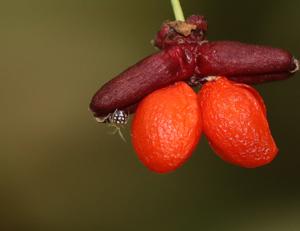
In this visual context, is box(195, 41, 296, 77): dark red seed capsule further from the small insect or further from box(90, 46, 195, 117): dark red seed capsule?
the small insect

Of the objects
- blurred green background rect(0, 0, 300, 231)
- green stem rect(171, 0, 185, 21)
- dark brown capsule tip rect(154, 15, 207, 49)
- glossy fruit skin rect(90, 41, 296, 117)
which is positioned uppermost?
green stem rect(171, 0, 185, 21)

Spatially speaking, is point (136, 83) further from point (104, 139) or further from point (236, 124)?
point (104, 139)

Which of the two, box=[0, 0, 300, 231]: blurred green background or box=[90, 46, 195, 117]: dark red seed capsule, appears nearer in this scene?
box=[90, 46, 195, 117]: dark red seed capsule

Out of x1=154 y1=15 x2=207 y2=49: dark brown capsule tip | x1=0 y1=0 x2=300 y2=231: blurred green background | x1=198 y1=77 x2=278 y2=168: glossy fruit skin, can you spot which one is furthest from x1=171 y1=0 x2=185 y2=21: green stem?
x1=0 y1=0 x2=300 y2=231: blurred green background

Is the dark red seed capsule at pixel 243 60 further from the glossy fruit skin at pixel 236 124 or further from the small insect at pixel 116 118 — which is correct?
the small insect at pixel 116 118

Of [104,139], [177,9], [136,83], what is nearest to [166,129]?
[136,83]

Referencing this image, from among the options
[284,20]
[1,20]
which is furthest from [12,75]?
[284,20]

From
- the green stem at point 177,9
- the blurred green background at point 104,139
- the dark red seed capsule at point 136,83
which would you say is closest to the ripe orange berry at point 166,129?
the dark red seed capsule at point 136,83

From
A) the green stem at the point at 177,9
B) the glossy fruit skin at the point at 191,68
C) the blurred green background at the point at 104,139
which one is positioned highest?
the green stem at the point at 177,9
